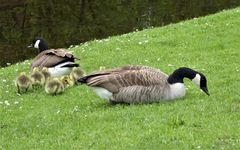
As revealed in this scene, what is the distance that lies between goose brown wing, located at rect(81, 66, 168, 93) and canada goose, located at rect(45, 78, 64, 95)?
5.84ft

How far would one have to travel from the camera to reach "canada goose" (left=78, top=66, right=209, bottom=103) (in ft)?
35.9

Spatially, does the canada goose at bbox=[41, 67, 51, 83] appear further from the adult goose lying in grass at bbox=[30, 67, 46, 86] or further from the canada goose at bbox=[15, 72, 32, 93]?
the canada goose at bbox=[15, 72, 32, 93]

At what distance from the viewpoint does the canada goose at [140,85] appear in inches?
431

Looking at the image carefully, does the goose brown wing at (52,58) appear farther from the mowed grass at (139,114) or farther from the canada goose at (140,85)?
the canada goose at (140,85)

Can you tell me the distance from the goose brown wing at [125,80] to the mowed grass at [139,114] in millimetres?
437

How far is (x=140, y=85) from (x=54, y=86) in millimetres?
2607

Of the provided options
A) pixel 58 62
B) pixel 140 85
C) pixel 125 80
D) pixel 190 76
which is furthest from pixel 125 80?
pixel 58 62

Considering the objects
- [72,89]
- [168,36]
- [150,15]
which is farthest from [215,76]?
[150,15]

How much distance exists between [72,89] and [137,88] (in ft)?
8.94

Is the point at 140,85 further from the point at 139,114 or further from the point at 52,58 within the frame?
the point at 52,58

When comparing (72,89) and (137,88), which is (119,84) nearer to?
(137,88)

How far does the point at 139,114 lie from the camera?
401 inches

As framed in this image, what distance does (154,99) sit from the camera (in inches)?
432

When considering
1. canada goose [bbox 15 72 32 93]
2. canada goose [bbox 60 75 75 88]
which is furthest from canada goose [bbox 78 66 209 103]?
canada goose [bbox 15 72 32 93]
